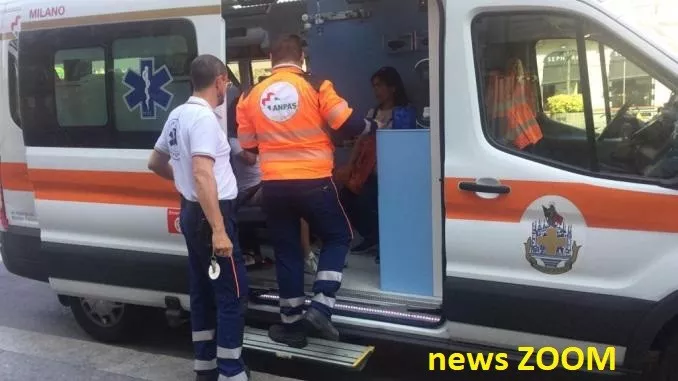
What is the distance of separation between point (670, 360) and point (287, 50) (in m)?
2.51

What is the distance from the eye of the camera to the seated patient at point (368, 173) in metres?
5.35

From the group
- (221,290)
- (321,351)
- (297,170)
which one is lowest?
(321,351)

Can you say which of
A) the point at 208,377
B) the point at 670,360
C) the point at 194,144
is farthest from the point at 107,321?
the point at 670,360

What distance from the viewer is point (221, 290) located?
3.73m

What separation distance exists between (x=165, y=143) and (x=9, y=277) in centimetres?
429

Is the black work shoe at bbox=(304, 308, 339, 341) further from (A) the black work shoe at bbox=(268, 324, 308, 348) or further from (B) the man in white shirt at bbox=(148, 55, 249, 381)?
(B) the man in white shirt at bbox=(148, 55, 249, 381)

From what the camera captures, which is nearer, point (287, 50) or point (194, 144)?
point (194, 144)

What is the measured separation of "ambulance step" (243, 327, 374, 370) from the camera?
381 centimetres

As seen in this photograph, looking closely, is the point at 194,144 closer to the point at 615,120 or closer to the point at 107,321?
the point at 615,120

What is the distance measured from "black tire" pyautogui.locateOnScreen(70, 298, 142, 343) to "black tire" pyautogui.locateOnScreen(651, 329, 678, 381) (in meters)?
3.31

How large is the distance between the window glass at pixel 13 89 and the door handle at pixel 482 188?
10.4ft

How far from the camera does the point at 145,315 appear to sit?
17.2 feet

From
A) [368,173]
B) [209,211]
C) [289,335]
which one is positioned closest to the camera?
[209,211]

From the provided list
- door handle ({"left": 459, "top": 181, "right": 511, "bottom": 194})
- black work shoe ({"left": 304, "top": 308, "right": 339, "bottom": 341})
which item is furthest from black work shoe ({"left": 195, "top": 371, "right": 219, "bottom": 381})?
door handle ({"left": 459, "top": 181, "right": 511, "bottom": 194})
